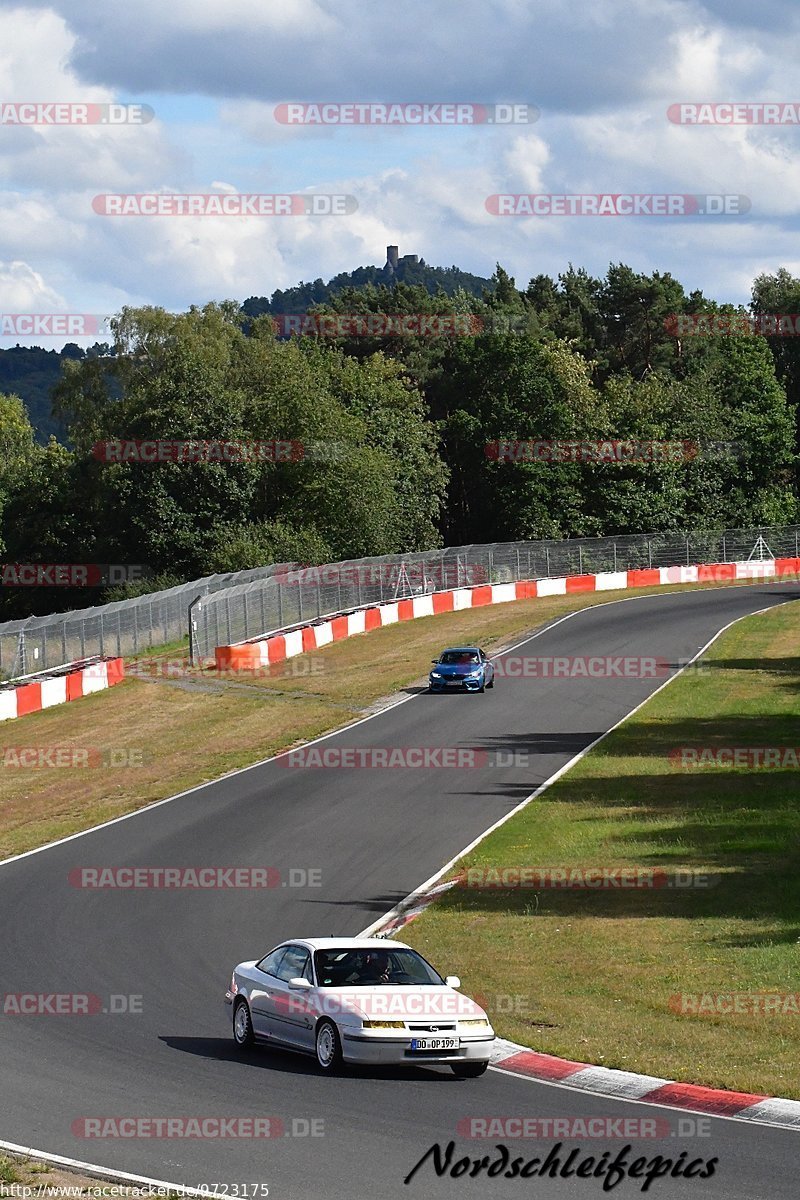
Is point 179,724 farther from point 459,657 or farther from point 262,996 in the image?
point 262,996

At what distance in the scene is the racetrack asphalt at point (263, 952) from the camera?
11.6 m

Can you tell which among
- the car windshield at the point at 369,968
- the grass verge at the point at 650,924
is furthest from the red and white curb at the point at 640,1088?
the car windshield at the point at 369,968

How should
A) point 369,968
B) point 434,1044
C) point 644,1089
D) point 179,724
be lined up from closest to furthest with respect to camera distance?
point 644,1089, point 434,1044, point 369,968, point 179,724

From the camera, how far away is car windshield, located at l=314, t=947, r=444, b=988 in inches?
614

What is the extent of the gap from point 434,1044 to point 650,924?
7.03 meters

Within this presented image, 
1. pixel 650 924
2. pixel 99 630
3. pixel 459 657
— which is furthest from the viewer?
pixel 99 630

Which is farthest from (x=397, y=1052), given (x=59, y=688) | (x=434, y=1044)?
(x=59, y=688)

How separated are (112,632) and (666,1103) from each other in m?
39.8

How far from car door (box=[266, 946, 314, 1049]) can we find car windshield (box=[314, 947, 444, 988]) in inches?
6.9

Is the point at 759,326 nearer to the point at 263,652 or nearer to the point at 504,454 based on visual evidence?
the point at 504,454

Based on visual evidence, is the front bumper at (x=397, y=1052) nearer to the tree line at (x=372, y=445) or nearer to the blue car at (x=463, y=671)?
the blue car at (x=463, y=671)

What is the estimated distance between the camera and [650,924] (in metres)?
20.9

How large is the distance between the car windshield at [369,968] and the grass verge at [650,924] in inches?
50.5

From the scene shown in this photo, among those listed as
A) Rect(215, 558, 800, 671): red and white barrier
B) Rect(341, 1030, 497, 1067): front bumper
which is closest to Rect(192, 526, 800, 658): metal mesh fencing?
Rect(215, 558, 800, 671): red and white barrier
